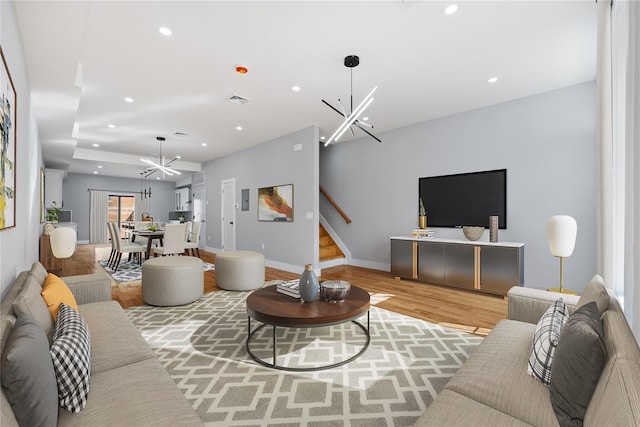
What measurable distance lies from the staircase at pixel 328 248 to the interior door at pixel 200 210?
12.9 ft

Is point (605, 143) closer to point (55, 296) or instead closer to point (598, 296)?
point (598, 296)

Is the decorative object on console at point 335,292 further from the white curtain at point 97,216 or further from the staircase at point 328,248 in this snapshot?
the white curtain at point 97,216

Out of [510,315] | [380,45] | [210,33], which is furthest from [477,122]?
[210,33]

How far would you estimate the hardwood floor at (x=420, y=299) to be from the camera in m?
3.10

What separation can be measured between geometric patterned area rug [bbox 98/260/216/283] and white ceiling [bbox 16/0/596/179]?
8.28 ft

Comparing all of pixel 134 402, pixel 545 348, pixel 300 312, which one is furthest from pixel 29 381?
pixel 545 348

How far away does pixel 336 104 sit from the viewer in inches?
166

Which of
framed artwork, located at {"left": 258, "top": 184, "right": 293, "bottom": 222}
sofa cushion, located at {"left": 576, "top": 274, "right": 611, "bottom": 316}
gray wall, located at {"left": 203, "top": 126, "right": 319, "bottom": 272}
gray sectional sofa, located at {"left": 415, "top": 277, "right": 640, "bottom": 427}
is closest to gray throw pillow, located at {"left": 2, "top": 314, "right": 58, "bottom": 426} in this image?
gray sectional sofa, located at {"left": 415, "top": 277, "right": 640, "bottom": 427}

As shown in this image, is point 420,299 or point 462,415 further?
point 420,299

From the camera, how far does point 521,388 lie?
1.21m

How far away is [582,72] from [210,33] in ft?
13.4

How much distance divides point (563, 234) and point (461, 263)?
5.42ft

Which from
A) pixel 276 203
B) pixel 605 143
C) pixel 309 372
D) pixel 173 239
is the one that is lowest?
pixel 309 372

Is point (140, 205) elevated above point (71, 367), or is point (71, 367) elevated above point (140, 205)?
point (140, 205)
